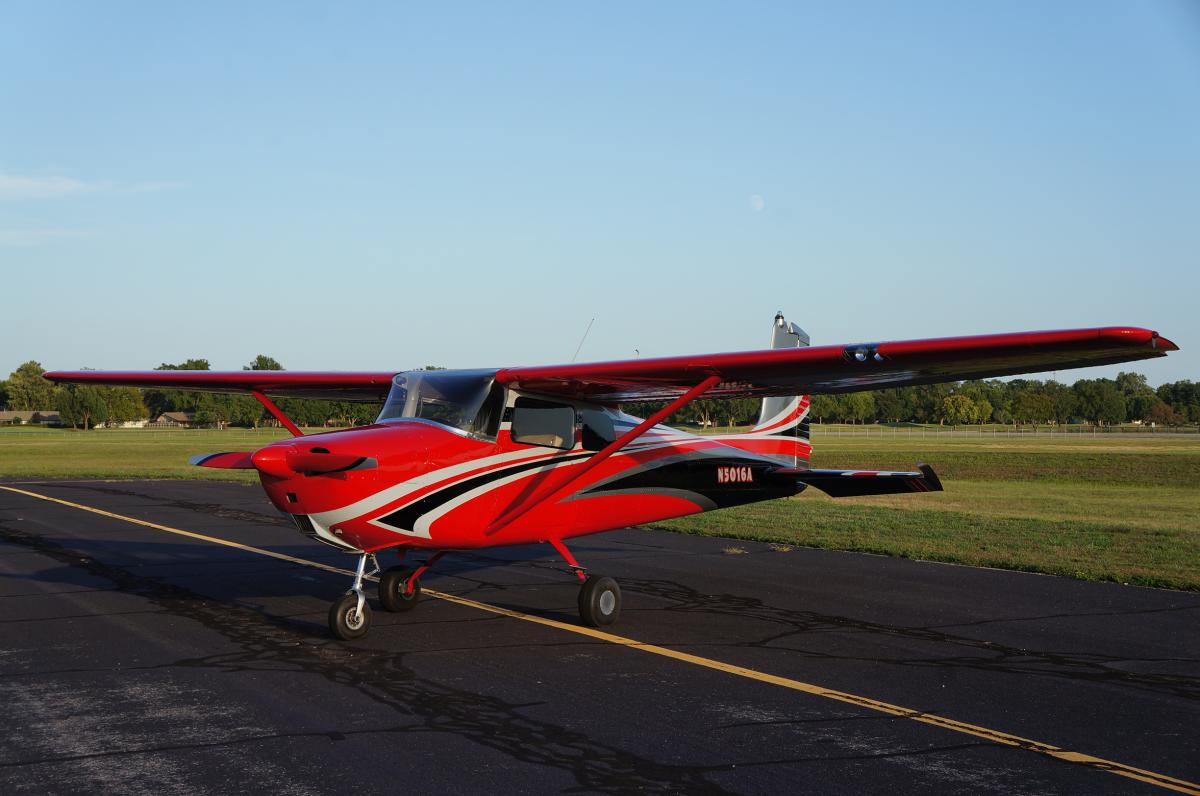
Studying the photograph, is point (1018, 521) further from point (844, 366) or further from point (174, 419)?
point (174, 419)

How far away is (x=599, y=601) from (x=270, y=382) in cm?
528

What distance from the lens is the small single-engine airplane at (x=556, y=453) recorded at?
795cm

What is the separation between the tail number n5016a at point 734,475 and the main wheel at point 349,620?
4603 mm

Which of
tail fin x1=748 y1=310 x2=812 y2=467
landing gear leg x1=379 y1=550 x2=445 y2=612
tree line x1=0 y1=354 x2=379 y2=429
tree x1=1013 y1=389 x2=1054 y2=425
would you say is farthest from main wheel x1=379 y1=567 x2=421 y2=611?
tree x1=1013 y1=389 x2=1054 y2=425

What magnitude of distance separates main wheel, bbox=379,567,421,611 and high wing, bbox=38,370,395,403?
7.77 ft

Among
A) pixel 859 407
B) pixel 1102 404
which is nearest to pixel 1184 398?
pixel 1102 404

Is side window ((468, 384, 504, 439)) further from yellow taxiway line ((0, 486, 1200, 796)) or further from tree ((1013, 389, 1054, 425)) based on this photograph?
tree ((1013, 389, 1054, 425))

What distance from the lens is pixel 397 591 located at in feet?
32.9

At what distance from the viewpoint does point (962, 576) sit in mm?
12312

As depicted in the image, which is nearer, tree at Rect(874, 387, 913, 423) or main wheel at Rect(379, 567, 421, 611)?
main wheel at Rect(379, 567, 421, 611)

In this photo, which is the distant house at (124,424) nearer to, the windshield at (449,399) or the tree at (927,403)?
the tree at (927,403)

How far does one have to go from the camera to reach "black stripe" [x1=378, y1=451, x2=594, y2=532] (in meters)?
8.45

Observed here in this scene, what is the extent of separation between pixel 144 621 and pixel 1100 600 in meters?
9.53

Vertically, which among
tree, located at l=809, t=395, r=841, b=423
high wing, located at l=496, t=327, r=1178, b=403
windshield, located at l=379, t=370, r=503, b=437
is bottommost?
windshield, located at l=379, t=370, r=503, b=437
